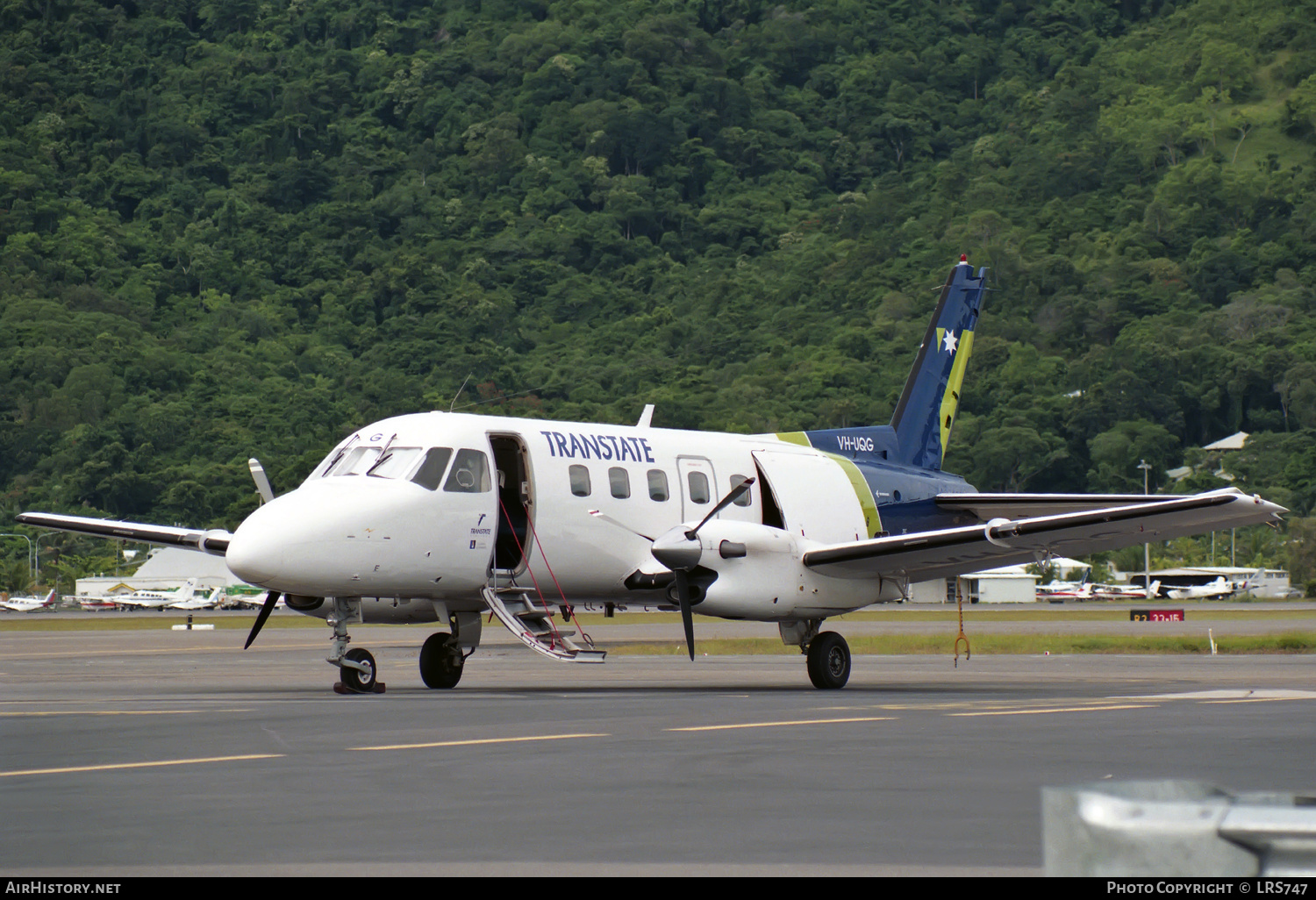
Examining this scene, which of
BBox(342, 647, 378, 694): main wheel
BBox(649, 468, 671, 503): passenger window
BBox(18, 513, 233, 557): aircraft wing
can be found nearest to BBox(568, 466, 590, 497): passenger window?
BBox(649, 468, 671, 503): passenger window

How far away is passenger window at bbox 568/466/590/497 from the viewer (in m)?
21.6

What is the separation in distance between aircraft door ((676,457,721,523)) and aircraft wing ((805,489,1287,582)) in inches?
60.9

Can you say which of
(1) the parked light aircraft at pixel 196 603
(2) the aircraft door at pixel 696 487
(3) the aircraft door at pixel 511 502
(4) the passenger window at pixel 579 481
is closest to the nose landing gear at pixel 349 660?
(3) the aircraft door at pixel 511 502

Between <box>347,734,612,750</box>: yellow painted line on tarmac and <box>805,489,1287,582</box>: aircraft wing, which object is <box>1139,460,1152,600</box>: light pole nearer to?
<box>805,489,1287,582</box>: aircraft wing

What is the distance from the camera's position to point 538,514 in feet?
69.1

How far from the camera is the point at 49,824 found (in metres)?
8.49

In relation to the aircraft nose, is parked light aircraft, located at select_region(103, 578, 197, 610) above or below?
below

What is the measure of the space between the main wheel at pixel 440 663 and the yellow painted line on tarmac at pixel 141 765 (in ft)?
31.0

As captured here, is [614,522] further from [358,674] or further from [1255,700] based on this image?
[1255,700]

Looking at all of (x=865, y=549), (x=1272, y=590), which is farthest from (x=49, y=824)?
(x=1272, y=590)

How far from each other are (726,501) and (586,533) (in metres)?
1.86

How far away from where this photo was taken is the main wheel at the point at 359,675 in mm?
19750

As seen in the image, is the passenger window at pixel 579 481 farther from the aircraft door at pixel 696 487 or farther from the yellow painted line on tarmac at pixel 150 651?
the yellow painted line on tarmac at pixel 150 651

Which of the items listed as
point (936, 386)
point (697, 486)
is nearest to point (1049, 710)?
point (697, 486)
